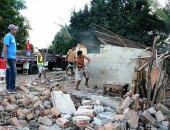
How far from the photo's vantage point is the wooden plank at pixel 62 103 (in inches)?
284

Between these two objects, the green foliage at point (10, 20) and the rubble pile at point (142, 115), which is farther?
the green foliage at point (10, 20)

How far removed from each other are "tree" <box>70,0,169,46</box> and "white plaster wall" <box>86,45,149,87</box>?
7917 mm

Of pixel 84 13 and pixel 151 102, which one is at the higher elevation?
pixel 84 13

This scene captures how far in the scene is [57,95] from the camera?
769 cm

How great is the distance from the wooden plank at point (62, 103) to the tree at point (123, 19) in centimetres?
1267

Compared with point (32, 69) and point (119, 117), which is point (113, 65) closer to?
point (119, 117)

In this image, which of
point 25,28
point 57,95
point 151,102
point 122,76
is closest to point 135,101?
point 151,102

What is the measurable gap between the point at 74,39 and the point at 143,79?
13.6 metres

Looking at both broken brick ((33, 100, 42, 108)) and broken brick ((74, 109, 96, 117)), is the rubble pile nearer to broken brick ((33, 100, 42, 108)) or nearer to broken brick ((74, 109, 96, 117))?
broken brick ((74, 109, 96, 117))

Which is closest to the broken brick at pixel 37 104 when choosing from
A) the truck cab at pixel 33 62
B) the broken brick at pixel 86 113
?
the broken brick at pixel 86 113

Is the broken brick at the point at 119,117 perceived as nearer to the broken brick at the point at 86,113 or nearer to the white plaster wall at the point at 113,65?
the broken brick at the point at 86,113

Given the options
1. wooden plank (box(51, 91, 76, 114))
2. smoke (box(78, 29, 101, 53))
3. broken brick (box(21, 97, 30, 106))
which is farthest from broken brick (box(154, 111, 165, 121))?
smoke (box(78, 29, 101, 53))

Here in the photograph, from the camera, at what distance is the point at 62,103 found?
24.3ft

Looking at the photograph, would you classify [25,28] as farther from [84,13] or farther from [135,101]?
[135,101]
